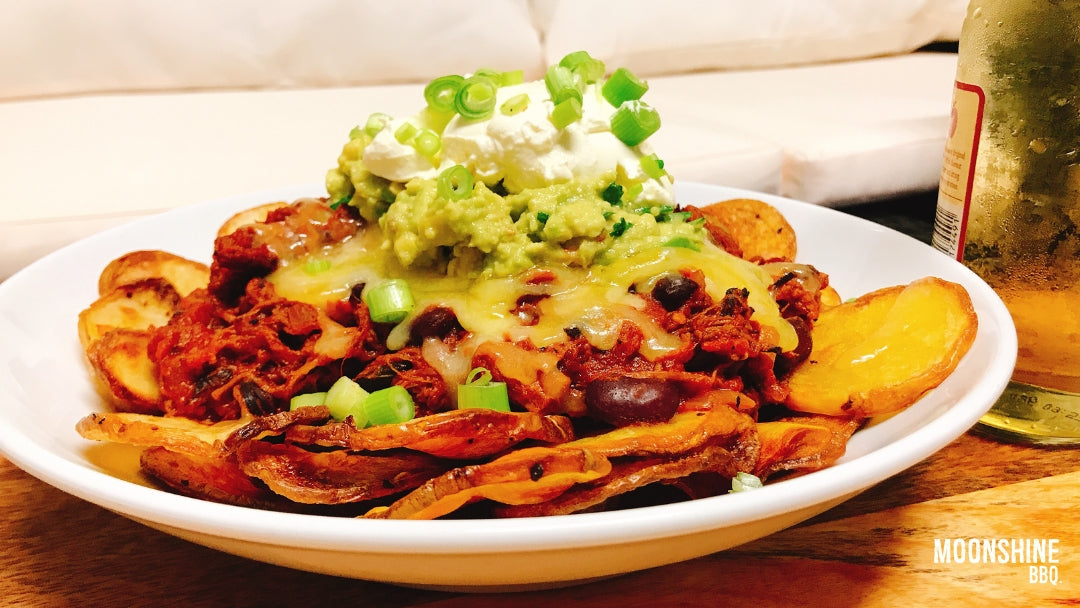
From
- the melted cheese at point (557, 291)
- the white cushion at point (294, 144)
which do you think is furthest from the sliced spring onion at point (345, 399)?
the white cushion at point (294, 144)

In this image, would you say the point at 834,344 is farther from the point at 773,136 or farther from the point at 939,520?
the point at 773,136

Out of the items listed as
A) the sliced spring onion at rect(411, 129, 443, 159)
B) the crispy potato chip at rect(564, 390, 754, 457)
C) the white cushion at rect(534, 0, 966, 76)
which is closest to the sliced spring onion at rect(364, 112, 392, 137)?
the sliced spring onion at rect(411, 129, 443, 159)

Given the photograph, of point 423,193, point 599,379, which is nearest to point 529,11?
point 423,193

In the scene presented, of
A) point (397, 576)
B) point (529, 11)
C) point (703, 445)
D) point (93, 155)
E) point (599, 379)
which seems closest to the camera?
point (397, 576)

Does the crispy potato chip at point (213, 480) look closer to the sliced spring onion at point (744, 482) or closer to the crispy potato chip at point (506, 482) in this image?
the crispy potato chip at point (506, 482)

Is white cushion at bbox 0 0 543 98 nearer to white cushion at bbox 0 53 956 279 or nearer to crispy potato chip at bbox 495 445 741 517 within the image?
white cushion at bbox 0 53 956 279

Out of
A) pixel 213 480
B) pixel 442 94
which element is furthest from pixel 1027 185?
pixel 213 480
